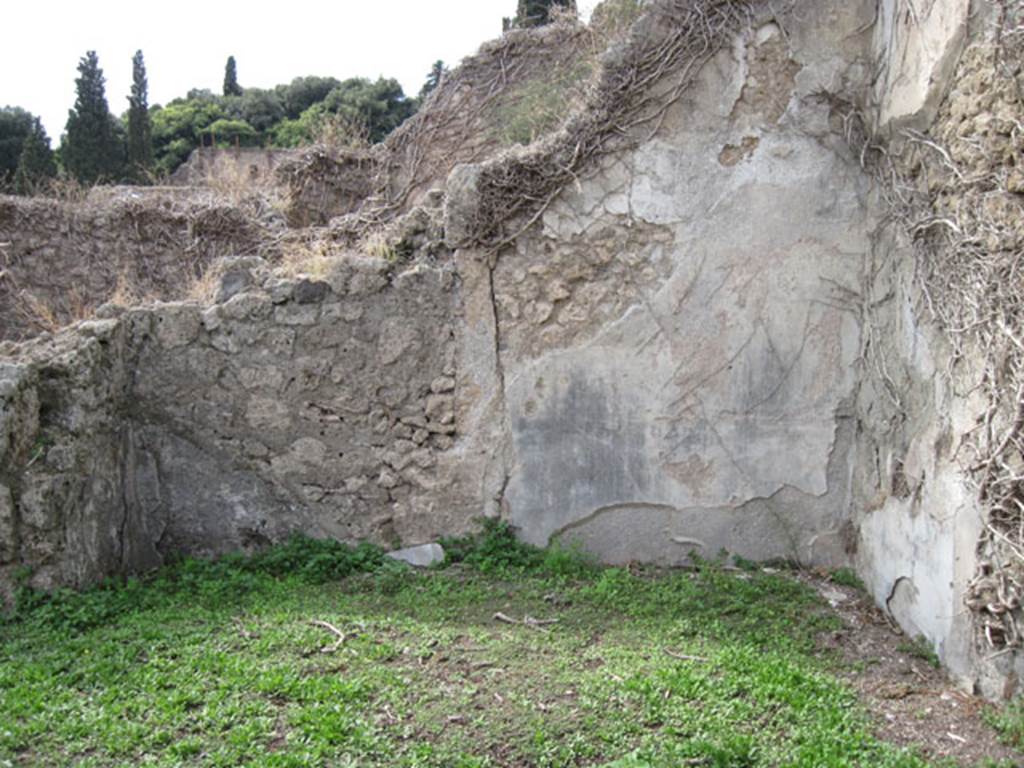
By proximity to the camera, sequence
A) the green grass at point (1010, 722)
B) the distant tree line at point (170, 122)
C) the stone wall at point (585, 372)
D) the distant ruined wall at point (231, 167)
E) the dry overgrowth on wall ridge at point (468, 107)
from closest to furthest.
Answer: the green grass at point (1010, 722), the stone wall at point (585, 372), the dry overgrowth on wall ridge at point (468, 107), the distant ruined wall at point (231, 167), the distant tree line at point (170, 122)

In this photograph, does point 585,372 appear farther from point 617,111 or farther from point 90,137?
point 90,137

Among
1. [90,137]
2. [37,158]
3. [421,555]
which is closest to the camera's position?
[421,555]

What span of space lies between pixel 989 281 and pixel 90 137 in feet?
64.6

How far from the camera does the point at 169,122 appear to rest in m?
23.5

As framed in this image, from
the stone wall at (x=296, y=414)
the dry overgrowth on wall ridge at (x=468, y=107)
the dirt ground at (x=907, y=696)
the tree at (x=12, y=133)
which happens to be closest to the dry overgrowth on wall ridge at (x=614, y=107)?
the stone wall at (x=296, y=414)

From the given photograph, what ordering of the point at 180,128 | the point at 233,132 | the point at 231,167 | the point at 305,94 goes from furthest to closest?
1. the point at 305,94
2. the point at 180,128
3. the point at 233,132
4. the point at 231,167

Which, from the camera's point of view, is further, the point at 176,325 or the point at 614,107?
the point at 176,325

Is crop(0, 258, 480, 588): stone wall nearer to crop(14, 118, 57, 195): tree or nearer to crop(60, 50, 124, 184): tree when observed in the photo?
crop(14, 118, 57, 195): tree

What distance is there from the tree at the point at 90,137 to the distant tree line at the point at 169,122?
2 centimetres

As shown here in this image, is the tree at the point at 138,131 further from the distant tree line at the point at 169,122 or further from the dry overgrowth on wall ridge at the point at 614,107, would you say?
the dry overgrowth on wall ridge at the point at 614,107

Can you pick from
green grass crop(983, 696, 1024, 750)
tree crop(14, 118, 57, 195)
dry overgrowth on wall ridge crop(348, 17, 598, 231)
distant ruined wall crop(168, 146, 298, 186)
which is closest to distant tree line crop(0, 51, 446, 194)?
tree crop(14, 118, 57, 195)

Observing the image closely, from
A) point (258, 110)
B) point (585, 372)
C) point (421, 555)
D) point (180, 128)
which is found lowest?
point (421, 555)

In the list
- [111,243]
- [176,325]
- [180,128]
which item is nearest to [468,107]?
[111,243]

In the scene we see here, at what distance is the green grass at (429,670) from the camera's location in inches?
127
